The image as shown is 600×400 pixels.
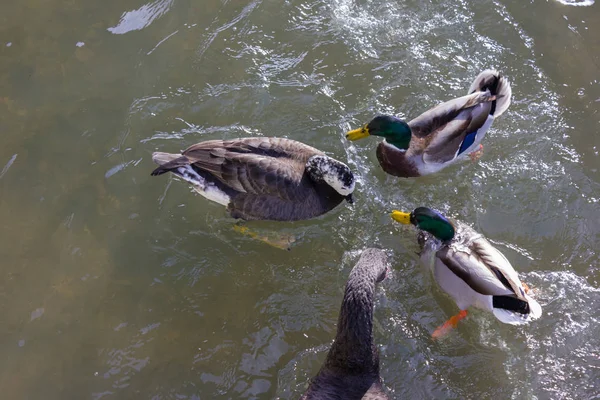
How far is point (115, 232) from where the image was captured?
516cm

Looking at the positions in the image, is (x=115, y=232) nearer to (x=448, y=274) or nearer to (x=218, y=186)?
(x=218, y=186)

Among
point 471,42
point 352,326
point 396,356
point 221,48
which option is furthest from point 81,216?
point 471,42

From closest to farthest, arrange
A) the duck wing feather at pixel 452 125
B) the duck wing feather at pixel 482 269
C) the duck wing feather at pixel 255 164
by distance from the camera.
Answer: the duck wing feather at pixel 482 269 → the duck wing feather at pixel 255 164 → the duck wing feather at pixel 452 125

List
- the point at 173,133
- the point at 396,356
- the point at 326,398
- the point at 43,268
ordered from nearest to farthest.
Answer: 1. the point at 326,398
2. the point at 396,356
3. the point at 43,268
4. the point at 173,133

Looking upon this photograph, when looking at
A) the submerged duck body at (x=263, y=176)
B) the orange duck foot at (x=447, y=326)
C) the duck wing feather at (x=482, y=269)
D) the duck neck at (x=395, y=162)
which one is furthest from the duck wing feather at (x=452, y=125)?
the orange duck foot at (x=447, y=326)

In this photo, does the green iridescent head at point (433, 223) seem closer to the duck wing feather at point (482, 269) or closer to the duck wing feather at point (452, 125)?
the duck wing feather at point (482, 269)

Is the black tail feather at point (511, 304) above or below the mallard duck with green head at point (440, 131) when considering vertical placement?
below

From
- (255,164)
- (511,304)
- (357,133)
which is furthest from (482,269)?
(255,164)

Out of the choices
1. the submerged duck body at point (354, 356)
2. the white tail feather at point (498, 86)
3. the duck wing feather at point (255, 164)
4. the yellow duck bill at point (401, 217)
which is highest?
the white tail feather at point (498, 86)

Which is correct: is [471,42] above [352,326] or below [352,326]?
above

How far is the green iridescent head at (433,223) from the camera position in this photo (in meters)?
4.69

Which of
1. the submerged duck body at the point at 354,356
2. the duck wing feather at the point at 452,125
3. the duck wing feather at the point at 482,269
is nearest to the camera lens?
the submerged duck body at the point at 354,356

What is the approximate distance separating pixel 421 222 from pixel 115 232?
119 inches

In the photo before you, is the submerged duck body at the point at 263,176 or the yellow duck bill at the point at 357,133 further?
the yellow duck bill at the point at 357,133
